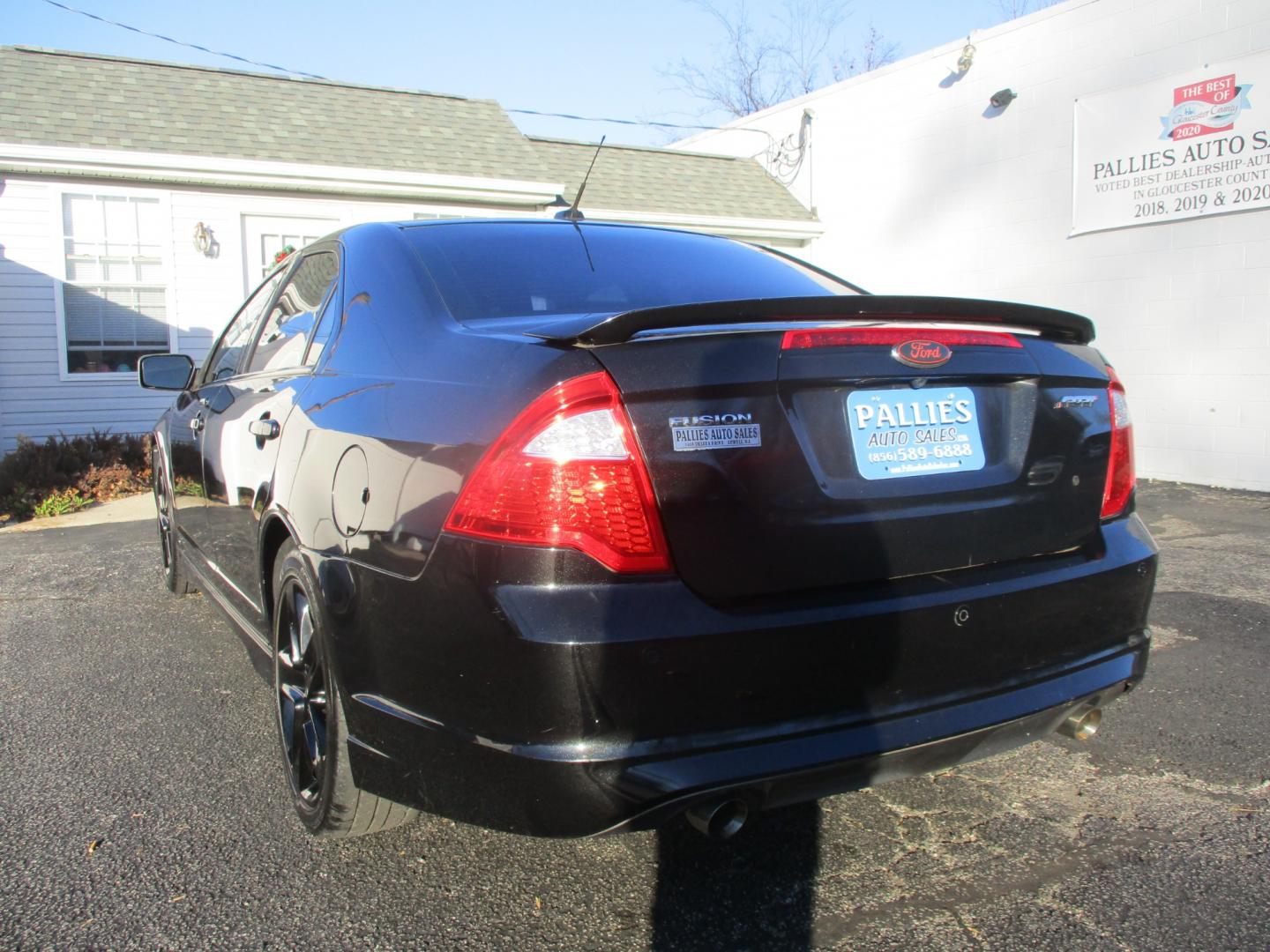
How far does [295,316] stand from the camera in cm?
336

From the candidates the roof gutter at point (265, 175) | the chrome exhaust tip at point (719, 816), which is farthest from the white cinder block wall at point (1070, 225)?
the chrome exhaust tip at point (719, 816)

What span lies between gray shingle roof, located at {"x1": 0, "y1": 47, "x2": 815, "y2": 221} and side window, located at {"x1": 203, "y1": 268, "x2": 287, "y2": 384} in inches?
271

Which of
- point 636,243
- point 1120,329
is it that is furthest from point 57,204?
point 1120,329

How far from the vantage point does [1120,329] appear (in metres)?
10.0

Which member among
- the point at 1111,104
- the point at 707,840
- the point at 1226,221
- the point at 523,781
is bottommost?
the point at 707,840

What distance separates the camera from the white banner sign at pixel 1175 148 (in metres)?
8.63

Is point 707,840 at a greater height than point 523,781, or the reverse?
point 523,781

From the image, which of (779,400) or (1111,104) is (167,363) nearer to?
(779,400)

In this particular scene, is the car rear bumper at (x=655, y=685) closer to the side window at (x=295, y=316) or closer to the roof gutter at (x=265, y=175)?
the side window at (x=295, y=316)

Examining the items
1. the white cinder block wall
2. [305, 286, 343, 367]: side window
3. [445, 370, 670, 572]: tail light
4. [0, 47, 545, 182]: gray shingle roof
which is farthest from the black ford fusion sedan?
[0, 47, 545, 182]: gray shingle roof

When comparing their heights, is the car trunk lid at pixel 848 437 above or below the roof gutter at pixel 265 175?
below

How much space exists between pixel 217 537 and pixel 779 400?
2.48 m

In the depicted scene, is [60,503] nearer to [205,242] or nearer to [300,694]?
[205,242]

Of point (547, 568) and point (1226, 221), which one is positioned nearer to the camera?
point (547, 568)
